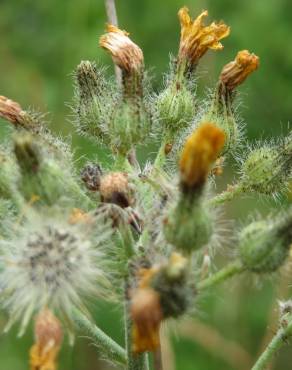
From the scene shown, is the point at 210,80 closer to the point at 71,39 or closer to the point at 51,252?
the point at 71,39

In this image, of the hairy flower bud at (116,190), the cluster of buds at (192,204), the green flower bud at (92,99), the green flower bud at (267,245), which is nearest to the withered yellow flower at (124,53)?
the green flower bud at (92,99)

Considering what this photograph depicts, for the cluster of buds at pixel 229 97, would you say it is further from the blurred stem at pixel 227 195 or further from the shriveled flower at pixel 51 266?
the shriveled flower at pixel 51 266

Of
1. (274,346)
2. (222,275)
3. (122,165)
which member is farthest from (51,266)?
(274,346)

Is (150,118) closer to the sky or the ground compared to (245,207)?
closer to the ground

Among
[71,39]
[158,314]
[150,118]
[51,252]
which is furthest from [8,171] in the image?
[71,39]

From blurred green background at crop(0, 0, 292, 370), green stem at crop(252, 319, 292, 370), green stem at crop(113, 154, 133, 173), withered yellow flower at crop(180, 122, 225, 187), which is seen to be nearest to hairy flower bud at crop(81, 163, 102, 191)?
green stem at crop(113, 154, 133, 173)

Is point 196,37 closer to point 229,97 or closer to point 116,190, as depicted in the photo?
point 229,97

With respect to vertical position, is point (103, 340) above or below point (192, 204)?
below
